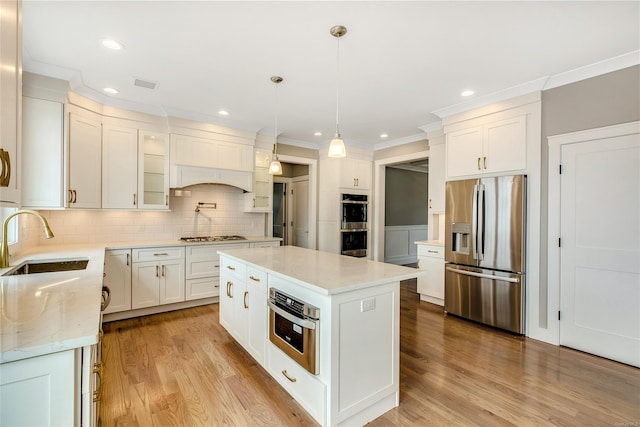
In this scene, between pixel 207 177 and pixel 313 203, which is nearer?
pixel 207 177

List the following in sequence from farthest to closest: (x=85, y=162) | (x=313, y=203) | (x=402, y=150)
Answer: (x=313, y=203)
(x=402, y=150)
(x=85, y=162)

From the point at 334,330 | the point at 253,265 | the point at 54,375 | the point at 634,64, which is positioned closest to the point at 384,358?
the point at 334,330

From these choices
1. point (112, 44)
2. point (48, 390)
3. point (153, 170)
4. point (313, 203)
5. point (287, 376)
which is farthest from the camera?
point (313, 203)

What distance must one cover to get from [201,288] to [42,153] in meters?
2.28

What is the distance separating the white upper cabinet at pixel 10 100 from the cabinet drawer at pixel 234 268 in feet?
5.31

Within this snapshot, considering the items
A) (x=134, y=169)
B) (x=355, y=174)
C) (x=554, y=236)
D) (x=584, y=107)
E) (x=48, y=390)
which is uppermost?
(x=584, y=107)

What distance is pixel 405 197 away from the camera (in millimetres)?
7918

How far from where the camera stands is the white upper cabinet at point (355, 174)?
5.61m

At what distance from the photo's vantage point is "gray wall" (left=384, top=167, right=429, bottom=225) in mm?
7562

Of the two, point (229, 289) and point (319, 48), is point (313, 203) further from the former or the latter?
point (319, 48)

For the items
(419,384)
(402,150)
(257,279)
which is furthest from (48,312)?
(402,150)

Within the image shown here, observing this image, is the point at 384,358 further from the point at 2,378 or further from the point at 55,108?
the point at 55,108

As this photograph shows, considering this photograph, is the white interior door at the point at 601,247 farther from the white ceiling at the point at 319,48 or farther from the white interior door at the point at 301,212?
the white interior door at the point at 301,212

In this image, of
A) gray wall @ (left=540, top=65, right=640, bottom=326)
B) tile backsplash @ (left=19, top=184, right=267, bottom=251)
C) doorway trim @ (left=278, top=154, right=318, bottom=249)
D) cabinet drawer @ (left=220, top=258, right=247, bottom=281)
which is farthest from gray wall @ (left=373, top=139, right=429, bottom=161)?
cabinet drawer @ (left=220, top=258, right=247, bottom=281)
